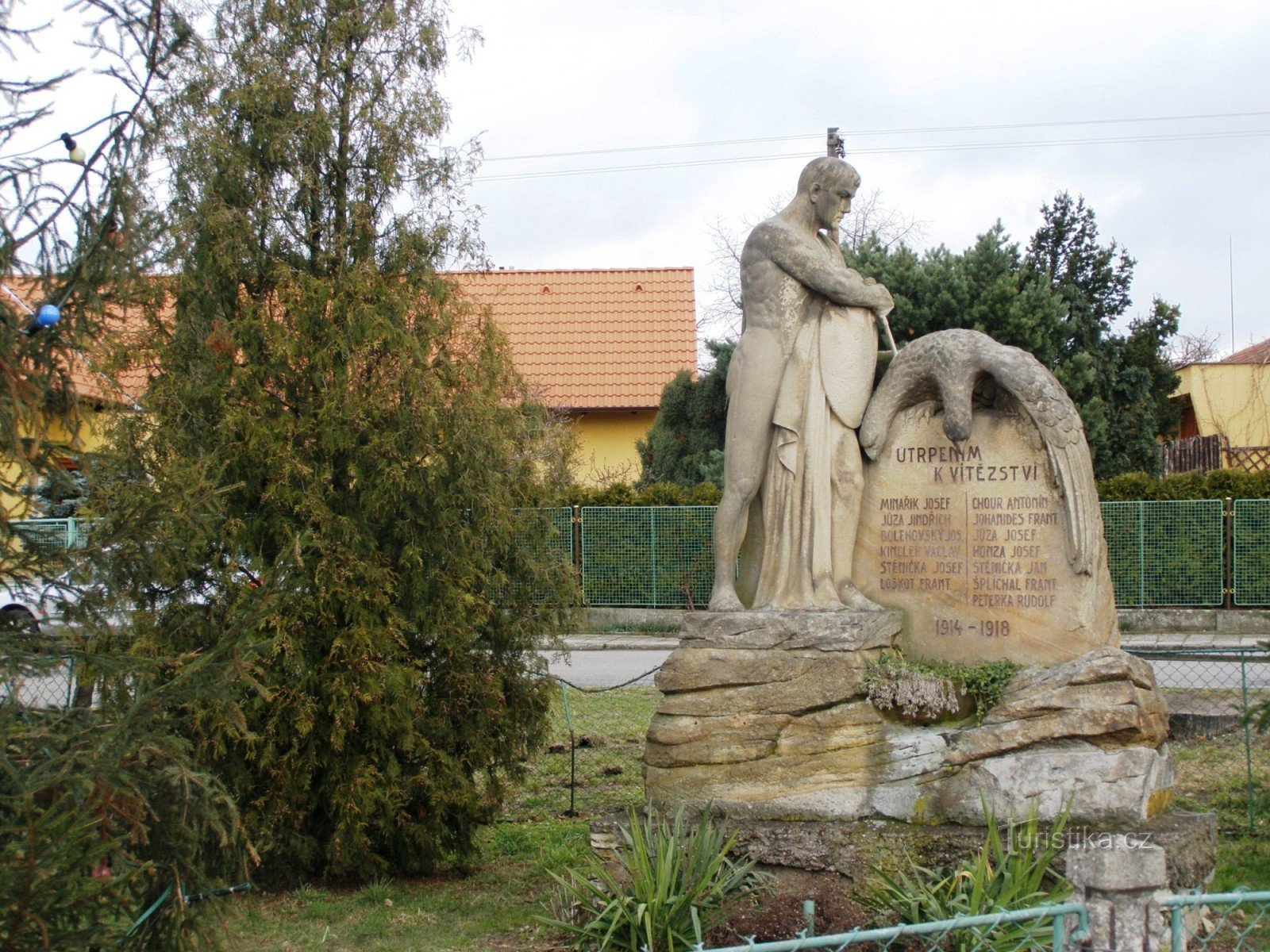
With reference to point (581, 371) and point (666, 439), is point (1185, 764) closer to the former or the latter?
point (666, 439)

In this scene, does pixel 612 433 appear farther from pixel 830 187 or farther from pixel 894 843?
pixel 894 843

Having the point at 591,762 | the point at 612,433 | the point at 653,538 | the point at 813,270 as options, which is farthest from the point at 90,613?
the point at 612,433

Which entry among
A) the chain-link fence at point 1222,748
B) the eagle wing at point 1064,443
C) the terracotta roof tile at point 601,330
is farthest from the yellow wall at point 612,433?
the eagle wing at point 1064,443

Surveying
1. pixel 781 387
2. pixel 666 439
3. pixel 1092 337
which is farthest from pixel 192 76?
pixel 1092 337

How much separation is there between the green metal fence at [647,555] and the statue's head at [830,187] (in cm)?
1249

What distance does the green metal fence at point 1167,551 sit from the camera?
Answer: 18141mm

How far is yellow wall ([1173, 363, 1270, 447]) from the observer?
2655 cm

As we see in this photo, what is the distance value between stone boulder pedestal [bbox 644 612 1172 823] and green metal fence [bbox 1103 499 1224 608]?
12.6 m

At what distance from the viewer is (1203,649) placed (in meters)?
8.88

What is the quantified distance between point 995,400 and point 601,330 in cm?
2039

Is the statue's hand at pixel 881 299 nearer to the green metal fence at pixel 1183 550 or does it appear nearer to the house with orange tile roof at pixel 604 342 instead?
the green metal fence at pixel 1183 550

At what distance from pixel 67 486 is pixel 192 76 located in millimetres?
4106

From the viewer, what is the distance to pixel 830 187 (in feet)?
22.9

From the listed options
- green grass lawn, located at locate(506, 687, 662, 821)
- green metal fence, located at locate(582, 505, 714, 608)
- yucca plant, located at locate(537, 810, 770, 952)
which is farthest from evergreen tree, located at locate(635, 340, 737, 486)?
yucca plant, located at locate(537, 810, 770, 952)
